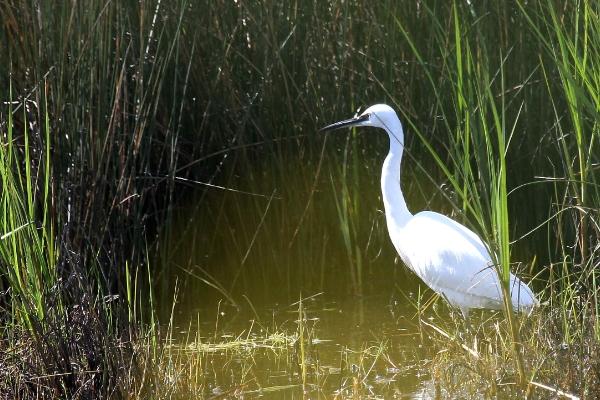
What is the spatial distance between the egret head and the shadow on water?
25cm

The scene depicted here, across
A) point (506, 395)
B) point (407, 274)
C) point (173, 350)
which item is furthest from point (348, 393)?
point (407, 274)

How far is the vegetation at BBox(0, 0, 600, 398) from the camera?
2.84 m

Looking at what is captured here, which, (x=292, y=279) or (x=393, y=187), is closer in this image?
(x=393, y=187)

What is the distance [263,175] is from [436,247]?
3.98ft

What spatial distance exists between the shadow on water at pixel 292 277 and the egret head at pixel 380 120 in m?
0.25

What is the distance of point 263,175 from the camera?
16.1ft

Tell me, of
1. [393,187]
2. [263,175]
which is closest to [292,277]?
[263,175]

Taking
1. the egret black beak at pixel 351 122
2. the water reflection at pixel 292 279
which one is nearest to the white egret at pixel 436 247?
the egret black beak at pixel 351 122

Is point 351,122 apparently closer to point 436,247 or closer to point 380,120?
point 380,120

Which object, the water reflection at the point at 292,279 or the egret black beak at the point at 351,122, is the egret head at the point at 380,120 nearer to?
the egret black beak at the point at 351,122

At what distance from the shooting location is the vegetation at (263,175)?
2.84 meters

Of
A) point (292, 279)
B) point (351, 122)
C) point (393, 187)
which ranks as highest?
point (351, 122)

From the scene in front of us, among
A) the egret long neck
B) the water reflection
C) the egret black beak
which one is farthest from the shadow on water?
the egret black beak

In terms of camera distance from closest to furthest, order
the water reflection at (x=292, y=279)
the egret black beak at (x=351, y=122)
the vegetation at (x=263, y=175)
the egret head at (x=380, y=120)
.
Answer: the vegetation at (x=263, y=175) → the water reflection at (x=292, y=279) → the egret head at (x=380, y=120) → the egret black beak at (x=351, y=122)
